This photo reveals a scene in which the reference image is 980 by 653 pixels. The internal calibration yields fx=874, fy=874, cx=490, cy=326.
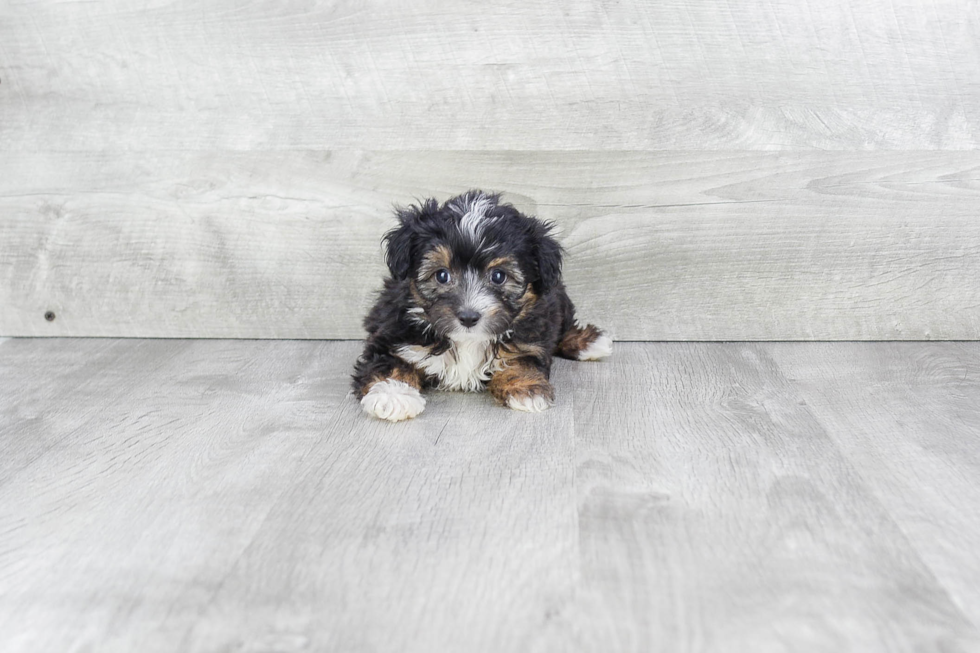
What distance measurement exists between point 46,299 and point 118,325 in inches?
12.9

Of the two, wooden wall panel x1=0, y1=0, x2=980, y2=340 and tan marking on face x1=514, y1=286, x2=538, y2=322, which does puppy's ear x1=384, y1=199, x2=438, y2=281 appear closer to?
tan marking on face x1=514, y1=286, x2=538, y2=322

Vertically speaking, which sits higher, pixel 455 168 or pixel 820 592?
pixel 455 168

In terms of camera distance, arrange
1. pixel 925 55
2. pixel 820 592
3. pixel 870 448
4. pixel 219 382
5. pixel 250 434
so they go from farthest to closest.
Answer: pixel 925 55
pixel 219 382
pixel 250 434
pixel 870 448
pixel 820 592

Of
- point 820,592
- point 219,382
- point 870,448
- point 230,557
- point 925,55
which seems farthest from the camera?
point 925,55

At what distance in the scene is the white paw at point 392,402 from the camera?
2773 millimetres

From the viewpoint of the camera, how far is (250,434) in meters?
2.69

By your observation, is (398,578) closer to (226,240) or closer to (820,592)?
(820,592)

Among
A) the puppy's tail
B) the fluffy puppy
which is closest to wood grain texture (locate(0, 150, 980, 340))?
the puppy's tail

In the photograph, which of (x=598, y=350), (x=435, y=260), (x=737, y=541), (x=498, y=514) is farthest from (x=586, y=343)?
(x=737, y=541)

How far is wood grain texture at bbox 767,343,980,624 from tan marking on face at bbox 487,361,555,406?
884mm

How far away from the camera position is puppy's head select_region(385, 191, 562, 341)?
2764 mm

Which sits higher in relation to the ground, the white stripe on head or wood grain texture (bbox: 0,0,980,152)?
wood grain texture (bbox: 0,0,980,152)

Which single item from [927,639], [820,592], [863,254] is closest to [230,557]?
[820,592]

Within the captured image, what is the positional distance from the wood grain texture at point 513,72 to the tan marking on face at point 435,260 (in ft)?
3.02
